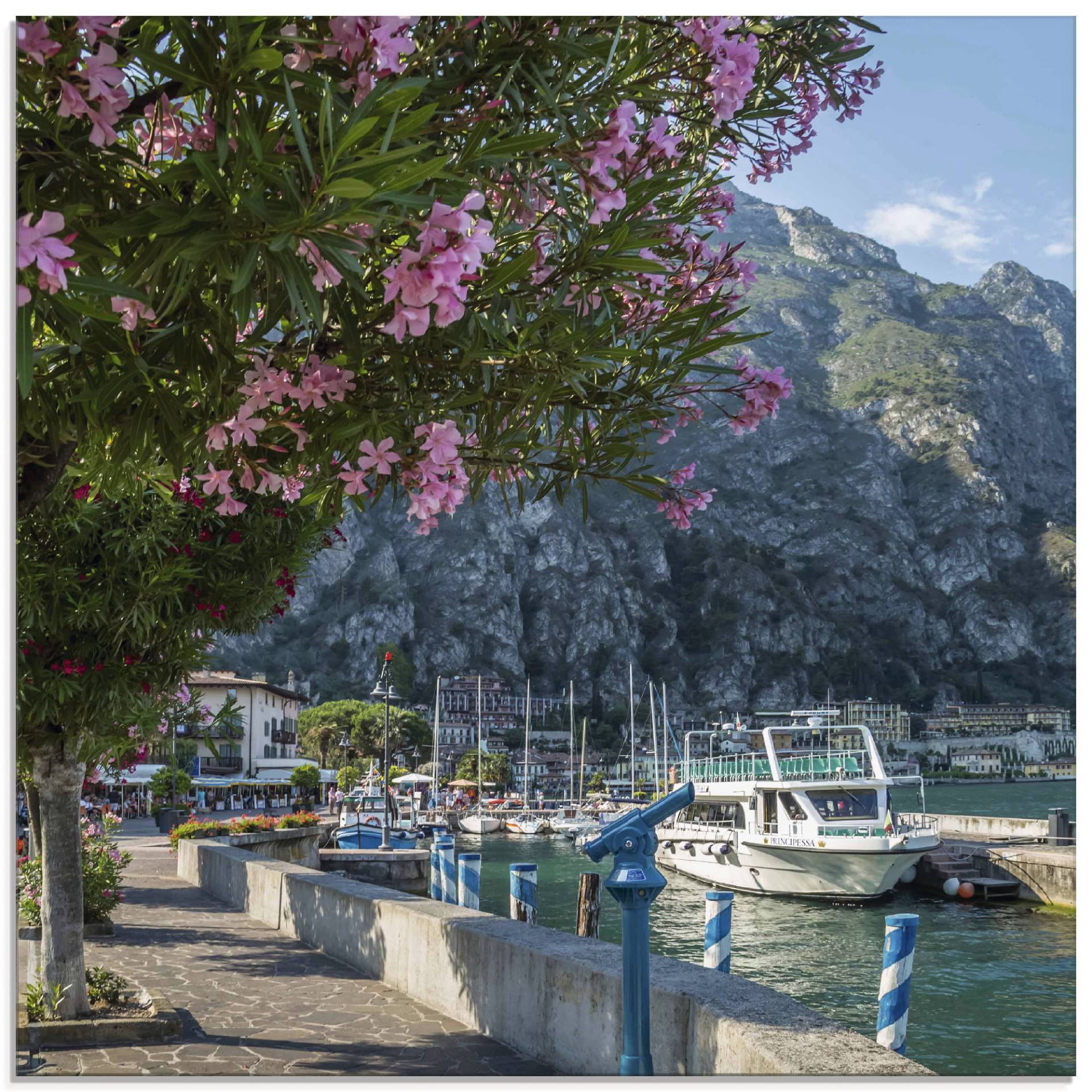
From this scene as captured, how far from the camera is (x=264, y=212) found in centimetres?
178

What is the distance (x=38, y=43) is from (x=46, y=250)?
503mm

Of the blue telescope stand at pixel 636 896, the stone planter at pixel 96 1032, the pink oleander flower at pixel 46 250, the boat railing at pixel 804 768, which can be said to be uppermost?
the pink oleander flower at pixel 46 250

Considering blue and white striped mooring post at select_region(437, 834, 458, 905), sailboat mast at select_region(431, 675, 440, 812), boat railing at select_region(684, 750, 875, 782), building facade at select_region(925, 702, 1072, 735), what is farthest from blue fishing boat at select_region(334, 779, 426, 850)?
building facade at select_region(925, 702, 1072, 735)

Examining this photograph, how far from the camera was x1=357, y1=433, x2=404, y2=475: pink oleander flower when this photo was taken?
255 cm

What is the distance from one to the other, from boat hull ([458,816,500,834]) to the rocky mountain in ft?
189

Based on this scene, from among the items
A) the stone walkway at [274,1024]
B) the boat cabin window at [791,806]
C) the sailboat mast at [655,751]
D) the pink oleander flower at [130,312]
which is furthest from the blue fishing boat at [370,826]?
the pink oleander flower at [130,312]

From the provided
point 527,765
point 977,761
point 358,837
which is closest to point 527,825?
point 358,837

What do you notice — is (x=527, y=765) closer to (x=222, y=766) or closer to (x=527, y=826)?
(x=222, y=766)

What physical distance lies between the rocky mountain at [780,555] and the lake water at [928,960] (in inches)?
3439

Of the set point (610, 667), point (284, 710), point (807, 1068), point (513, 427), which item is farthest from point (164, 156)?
point (610, 667)

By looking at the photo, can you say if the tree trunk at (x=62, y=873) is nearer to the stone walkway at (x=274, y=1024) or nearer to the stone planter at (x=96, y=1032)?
the stone planter at (x=96, y=1032)

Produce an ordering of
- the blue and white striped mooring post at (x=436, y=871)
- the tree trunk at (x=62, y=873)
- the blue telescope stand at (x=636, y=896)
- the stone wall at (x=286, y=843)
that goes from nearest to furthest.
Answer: the blue telescope stand at (x=636, y=896)
the tree trunk at (x=62, y=873)
the blue and white striped mooring post at (x=436, y=871)
the stone wall at (x=286, y=843)

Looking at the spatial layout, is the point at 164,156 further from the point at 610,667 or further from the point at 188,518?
the point at 610,667

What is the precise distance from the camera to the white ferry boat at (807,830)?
89.3ft
